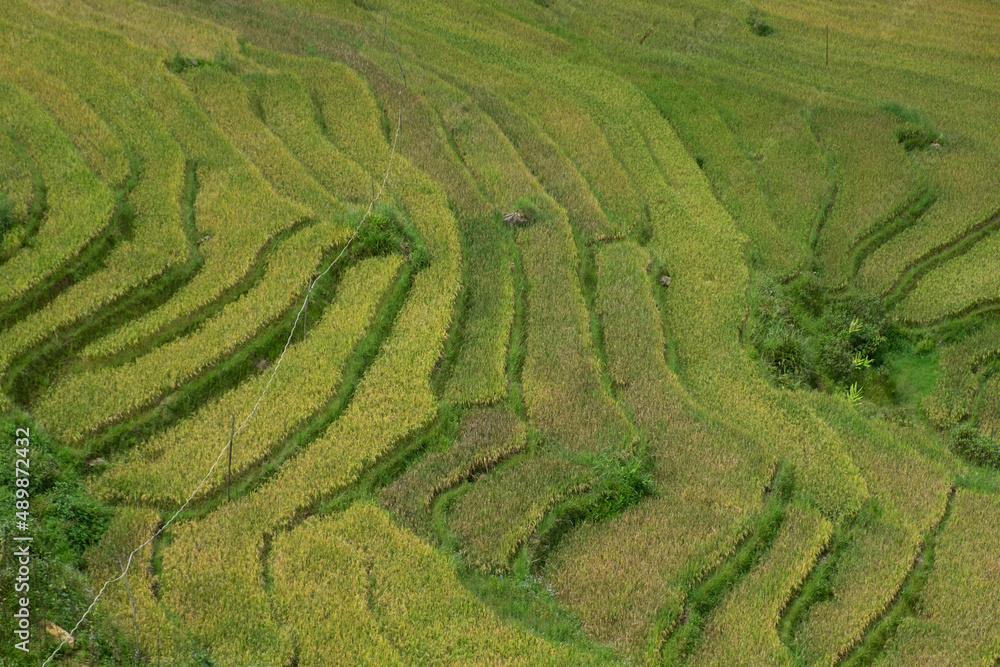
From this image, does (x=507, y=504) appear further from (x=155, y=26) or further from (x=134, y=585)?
(x=155, y=26)

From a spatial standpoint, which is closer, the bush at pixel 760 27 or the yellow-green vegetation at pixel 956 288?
the yellow-green vegetation at pixel 956 288

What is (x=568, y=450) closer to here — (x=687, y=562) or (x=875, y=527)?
(x=687, y=562)

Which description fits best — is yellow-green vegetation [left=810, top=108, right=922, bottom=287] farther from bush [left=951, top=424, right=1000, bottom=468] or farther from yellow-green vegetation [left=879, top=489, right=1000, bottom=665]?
yellow-green vegetation [left=879, top=489, right=1000, bottom=665]

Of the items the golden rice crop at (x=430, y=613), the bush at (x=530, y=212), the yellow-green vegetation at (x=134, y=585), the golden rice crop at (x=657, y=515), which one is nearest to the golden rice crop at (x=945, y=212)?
the golden rice crop at (x=657, y=515)

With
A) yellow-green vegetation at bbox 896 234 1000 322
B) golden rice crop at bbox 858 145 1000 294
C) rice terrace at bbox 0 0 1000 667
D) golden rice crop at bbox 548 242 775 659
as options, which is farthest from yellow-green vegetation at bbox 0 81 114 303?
yellow-green vegetation at bbox 896 234 1000 322

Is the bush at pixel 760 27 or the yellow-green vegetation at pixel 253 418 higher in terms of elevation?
the bush at pixel 760 27

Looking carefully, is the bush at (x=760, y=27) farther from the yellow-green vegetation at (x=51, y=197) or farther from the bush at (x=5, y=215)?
the bush at (x=5, y=215)

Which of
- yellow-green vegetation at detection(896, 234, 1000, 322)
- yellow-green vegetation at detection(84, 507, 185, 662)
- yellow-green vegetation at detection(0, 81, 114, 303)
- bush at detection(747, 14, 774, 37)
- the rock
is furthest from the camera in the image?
bush at detection(747, 14, 774, 37)

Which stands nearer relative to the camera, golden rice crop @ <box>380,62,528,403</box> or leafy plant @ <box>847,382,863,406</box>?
golden rice crop @ <box>380,62,528,403</box>
